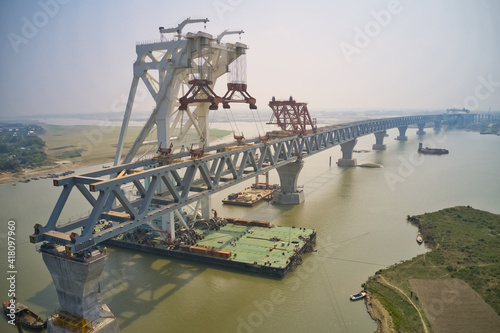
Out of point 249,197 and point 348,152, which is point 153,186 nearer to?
point 249,197

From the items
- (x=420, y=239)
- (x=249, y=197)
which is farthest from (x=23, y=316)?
(x=420, y=239)

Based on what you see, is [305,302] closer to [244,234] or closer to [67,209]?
[244,234]

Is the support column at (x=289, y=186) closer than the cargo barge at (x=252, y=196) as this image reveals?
No

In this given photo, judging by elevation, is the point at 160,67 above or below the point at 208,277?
above

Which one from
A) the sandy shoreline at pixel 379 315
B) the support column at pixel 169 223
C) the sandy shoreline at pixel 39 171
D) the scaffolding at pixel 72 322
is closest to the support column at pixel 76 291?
the scaffolding at pixel 72 322

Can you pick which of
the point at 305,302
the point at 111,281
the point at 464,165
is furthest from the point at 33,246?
the point at 464,165

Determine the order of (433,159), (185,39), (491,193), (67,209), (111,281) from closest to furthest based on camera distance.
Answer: (111,281) < (185,39) < (67,209) < (491,193) < (433,159)

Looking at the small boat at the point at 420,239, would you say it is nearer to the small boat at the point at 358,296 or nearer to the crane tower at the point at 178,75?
the small boat at the point at 358,296
